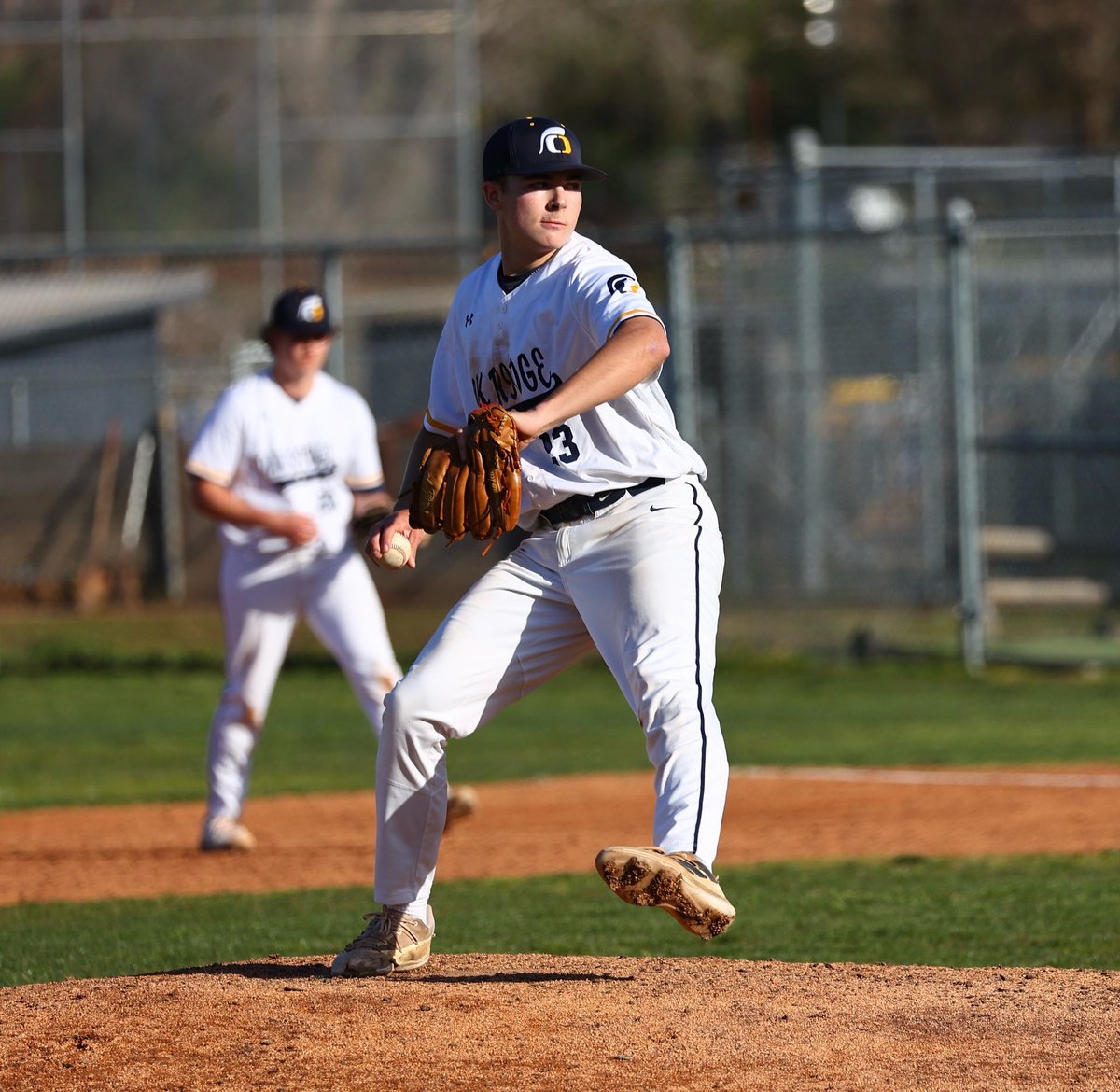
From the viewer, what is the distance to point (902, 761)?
371 inches

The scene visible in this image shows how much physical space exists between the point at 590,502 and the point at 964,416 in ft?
28.3

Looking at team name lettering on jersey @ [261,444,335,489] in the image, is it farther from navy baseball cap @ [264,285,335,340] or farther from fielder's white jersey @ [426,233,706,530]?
fielder's white jersey @ [426,233,706,530]

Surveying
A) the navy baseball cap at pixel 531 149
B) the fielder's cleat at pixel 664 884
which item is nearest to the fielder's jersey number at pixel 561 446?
the navy baseball cap at pixel 531 149

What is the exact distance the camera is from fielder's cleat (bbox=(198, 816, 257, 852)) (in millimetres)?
7246

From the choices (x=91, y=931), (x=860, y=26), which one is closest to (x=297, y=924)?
(x=91, y=931)

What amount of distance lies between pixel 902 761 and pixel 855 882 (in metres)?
3.02

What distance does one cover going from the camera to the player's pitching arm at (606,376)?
12.9 feet

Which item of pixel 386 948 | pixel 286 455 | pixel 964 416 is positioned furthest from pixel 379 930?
pixel 964 416

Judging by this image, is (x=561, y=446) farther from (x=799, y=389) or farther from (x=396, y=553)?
(x=799, y=389)

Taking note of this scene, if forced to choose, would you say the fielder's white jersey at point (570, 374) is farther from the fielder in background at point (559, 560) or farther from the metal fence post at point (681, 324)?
the metal fence post at point (681, 324)

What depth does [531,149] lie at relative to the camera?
165 inches

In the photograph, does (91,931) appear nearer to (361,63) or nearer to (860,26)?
(361,63)

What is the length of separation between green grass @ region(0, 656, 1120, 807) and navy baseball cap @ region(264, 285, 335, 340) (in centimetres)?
273

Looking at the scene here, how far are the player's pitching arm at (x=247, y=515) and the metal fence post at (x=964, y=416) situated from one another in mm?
6432
